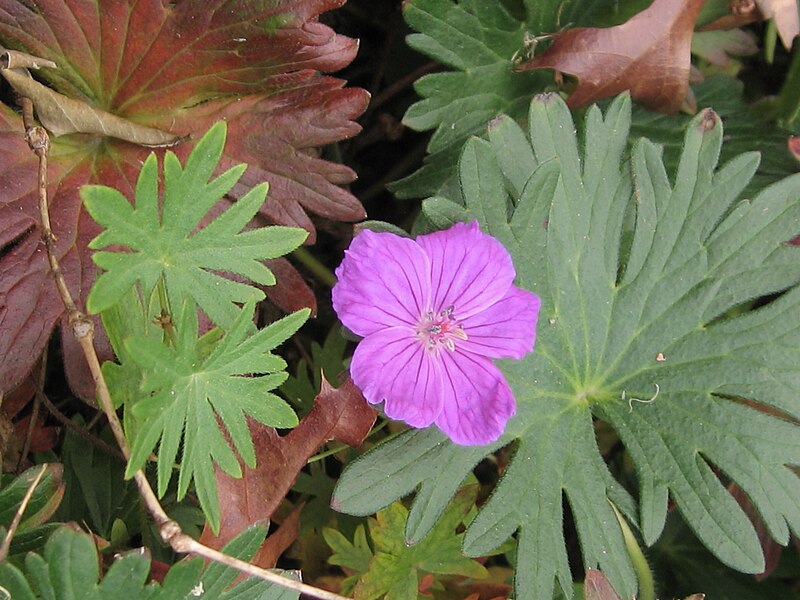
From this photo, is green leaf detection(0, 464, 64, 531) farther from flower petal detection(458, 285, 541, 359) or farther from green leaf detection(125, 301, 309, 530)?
flower petal detection(458, 285, 541, 359)

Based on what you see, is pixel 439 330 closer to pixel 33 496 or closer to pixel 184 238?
pixel 184 238

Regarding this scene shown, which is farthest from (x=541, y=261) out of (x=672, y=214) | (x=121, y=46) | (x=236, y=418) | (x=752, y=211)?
(x=121, y=46)

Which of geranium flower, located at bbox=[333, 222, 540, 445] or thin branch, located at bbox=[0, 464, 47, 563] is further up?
geranium flower, located at bbox=[333, 222, 540, 445]

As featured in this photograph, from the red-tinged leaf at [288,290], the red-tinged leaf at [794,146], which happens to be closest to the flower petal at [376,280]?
the red-tinged leaf at [288,290]

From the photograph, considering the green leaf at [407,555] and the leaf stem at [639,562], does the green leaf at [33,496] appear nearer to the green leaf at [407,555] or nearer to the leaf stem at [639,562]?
the green leaf at [407,555]

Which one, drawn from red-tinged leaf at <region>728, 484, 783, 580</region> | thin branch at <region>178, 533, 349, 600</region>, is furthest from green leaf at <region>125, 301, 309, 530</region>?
red-tinged leaf at <region>728, 484, 783, 580</region>

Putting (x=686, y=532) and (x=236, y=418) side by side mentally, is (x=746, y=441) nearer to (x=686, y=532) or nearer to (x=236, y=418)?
(x=686, y=532)

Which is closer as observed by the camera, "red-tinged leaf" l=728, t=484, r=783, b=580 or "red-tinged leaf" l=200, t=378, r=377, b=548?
"red-tinged leaf" l=200, t=378, r=377, b=548
